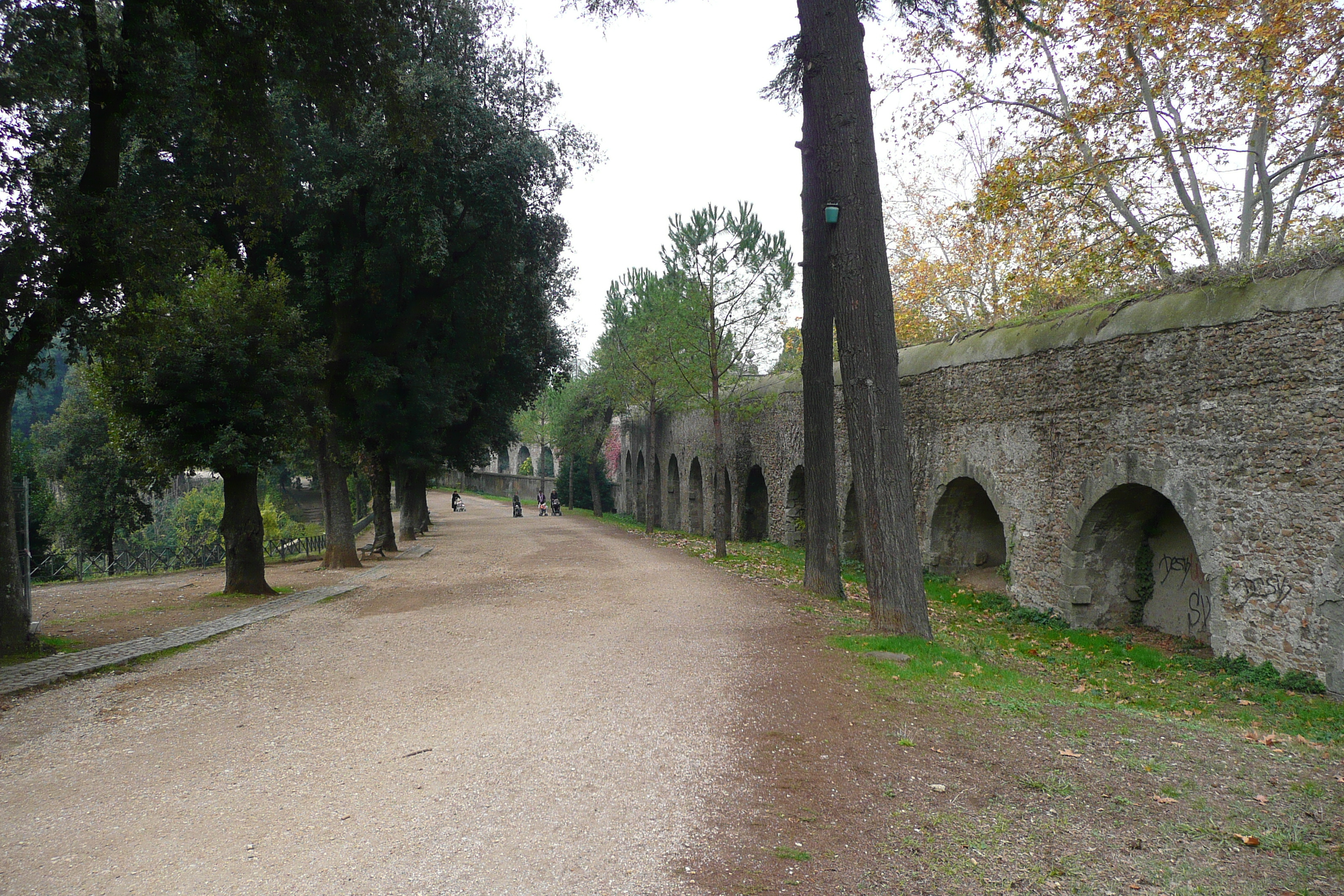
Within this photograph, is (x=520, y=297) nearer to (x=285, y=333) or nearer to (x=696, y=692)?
(x=285, y=333)

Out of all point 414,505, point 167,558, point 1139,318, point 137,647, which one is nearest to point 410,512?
point 414,505

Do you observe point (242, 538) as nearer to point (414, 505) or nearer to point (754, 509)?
point (414, 505)

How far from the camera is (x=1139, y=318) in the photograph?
9.74m

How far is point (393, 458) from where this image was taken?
63.2 feet

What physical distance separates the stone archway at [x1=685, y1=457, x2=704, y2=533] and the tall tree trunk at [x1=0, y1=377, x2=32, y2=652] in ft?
68.1

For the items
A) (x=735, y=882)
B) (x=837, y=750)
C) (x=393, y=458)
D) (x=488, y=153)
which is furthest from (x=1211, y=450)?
(x=393, y=458)

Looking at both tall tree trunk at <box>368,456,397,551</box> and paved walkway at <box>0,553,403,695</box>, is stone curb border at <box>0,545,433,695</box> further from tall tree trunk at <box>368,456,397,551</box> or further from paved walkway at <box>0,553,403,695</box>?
tall tree trunk at <box>368,456,397,551</box>

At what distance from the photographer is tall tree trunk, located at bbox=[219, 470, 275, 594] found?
457 inches

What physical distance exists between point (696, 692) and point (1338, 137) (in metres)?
13.3

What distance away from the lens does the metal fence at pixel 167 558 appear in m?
19.7

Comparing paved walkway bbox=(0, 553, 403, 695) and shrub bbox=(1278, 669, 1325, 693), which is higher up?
paved walkway bbox=(0, 553, 403, 695)

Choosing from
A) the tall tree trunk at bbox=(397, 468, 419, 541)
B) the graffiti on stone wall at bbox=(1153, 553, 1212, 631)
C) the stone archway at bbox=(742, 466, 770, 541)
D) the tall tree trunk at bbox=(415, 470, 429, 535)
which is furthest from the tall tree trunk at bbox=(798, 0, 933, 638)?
the tall tree trunk at bbox=(415, 470, 429, 535)

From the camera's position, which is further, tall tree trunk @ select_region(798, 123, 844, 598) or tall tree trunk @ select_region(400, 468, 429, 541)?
tall tree trunk @ select_region(400, 468, 429, 541)

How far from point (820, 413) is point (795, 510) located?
8.98m
